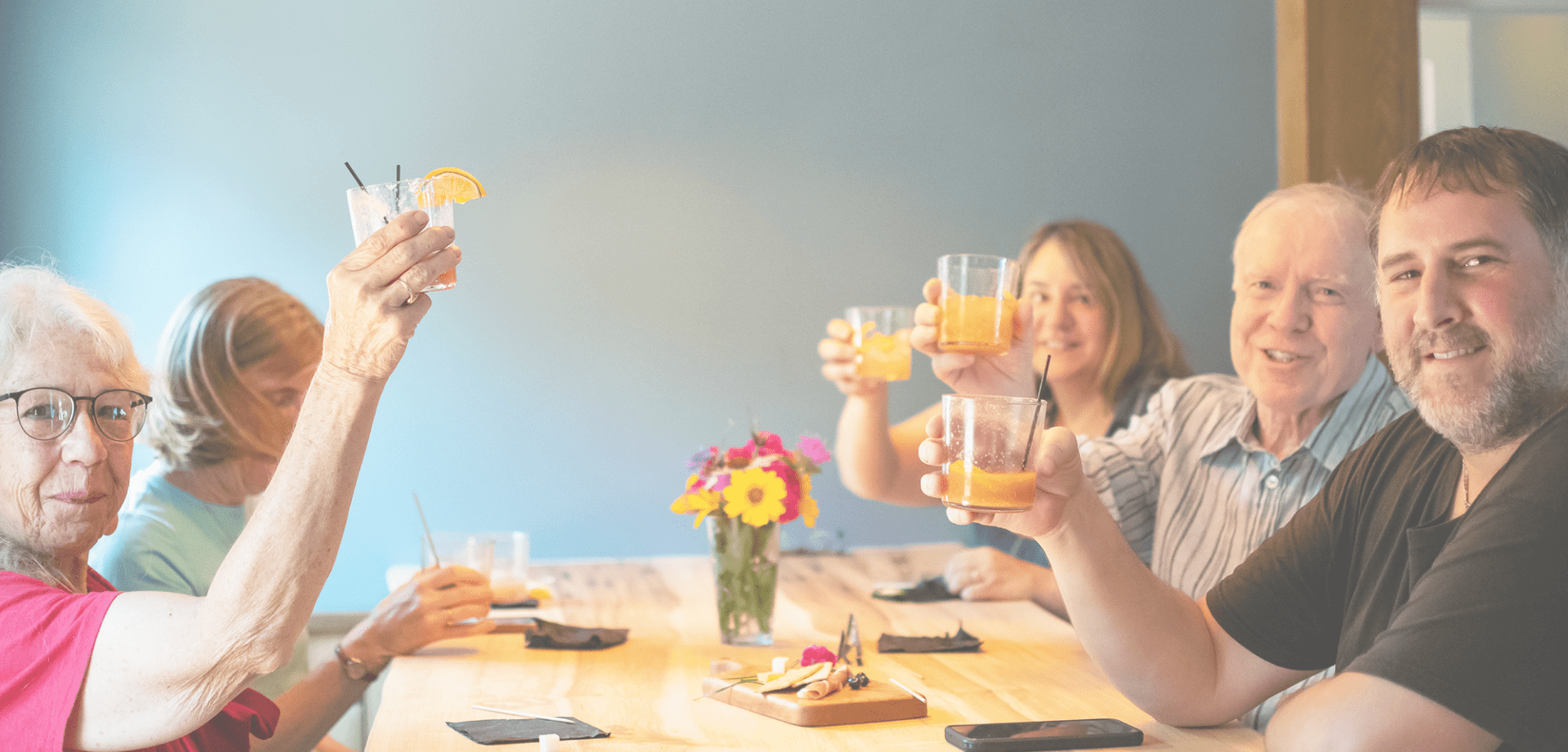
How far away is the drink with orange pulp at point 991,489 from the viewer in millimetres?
1480

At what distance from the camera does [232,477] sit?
2.18m

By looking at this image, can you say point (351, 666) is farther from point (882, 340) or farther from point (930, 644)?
point (882, 340)

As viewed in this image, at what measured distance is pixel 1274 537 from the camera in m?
A: 1.64

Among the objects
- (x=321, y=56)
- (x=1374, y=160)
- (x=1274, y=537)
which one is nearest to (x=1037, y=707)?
(x=1274, y=537)

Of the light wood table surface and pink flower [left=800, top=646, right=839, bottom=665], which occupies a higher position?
pink flower [left=800, top=646, right=839, bottom=665]

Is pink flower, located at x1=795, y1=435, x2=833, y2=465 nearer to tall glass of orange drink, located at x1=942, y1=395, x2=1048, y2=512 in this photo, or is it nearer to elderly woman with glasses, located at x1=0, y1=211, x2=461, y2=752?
tall glass of orange drink, located at x1=942, y1=395, x2=1048, y2=512

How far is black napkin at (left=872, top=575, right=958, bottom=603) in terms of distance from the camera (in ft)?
8.60


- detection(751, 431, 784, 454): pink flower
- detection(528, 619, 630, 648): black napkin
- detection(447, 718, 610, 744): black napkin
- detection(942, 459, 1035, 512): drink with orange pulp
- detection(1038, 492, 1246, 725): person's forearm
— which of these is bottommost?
detection(528, 619, 630, 648): black napkin

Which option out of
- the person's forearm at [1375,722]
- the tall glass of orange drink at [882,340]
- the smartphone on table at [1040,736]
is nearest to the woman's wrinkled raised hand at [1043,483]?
the smartphone on table at [1040,736]

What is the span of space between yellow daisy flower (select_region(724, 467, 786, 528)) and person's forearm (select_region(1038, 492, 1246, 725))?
0.58 meters

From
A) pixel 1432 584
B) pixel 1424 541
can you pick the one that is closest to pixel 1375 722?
pixel 1432 584

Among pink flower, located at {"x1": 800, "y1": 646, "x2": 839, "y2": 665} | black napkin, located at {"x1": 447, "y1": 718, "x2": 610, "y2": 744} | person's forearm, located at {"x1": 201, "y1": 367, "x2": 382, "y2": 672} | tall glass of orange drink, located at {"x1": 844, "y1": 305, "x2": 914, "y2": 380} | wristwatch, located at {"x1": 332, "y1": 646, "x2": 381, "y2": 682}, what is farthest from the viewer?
tall glass of orange drink, located at {"x1": 844, "y1": 305, "x2": 914, "y2": 380}

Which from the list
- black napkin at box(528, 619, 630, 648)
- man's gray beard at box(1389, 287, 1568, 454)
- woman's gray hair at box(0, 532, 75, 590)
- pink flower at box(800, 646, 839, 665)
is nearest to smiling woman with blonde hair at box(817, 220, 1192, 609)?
black napkin at box(528, 619, 630, 648)

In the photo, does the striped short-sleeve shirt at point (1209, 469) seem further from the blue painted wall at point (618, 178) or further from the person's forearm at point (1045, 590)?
the blue painted wall at point (618, 178)
